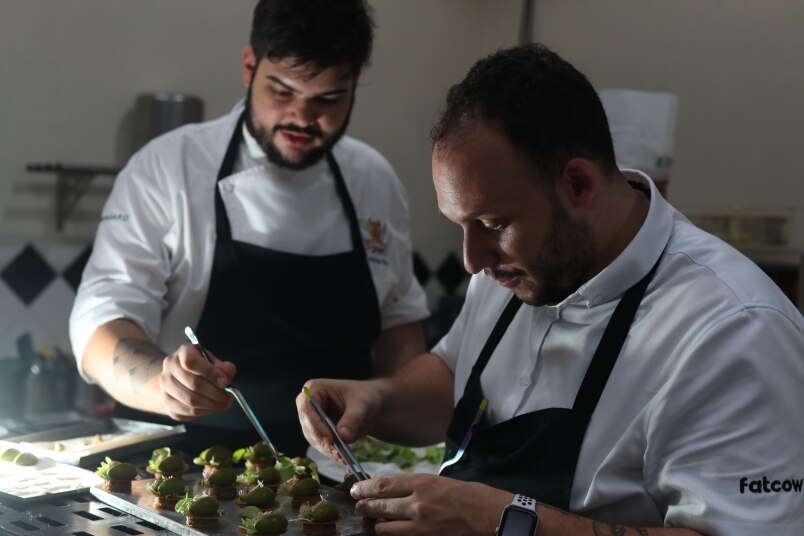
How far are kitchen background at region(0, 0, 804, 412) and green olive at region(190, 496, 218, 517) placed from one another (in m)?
2.03

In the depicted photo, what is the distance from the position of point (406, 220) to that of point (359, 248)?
24 centimetres

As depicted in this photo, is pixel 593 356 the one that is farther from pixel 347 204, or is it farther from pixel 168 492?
pixel 347 204

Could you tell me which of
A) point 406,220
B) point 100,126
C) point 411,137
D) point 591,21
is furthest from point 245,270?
point 591,21

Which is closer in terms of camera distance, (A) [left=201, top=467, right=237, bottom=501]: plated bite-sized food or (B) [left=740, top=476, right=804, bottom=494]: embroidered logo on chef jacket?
(B) [left=740, top=476, right=804, bottom=494]: embroidered logo on chef jacket

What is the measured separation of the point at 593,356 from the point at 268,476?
65 cm

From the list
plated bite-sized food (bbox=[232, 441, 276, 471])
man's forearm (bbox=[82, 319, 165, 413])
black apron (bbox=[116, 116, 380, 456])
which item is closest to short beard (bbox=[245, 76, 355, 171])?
black apron (bbox=[116, 116, 380, 456])

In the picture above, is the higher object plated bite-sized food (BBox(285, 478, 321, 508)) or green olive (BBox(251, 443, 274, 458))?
plated bite-sized food (BBox(285, 478, 321, 508))

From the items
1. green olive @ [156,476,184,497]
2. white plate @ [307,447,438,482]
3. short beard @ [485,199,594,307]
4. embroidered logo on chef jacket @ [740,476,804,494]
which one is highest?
short beard @ [485,199,594,307]

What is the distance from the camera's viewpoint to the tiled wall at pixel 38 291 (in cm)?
349

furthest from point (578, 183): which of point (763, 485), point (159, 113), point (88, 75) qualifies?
point (88, 75)

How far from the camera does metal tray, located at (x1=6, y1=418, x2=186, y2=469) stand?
196 centimetres

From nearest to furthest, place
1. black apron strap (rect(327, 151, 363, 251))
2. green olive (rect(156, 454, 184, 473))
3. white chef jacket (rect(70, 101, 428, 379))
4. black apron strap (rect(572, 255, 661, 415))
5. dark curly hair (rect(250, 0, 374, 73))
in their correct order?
black apron strap (rect(572, 255, 661, 415)) < green olive (rect(156, 454, 184, 473)) < dark curly hair (rect(250, 0, 374, 73)) < white chef jacket (rect(70, 101, 428, 379)) < black apron strap (rect(327, 151, 363, 251))

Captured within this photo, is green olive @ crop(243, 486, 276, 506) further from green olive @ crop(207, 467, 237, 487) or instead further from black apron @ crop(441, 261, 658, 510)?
black apron @ crop(441, 261, 658, 510)

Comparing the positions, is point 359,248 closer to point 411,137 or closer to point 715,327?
point 715,327
